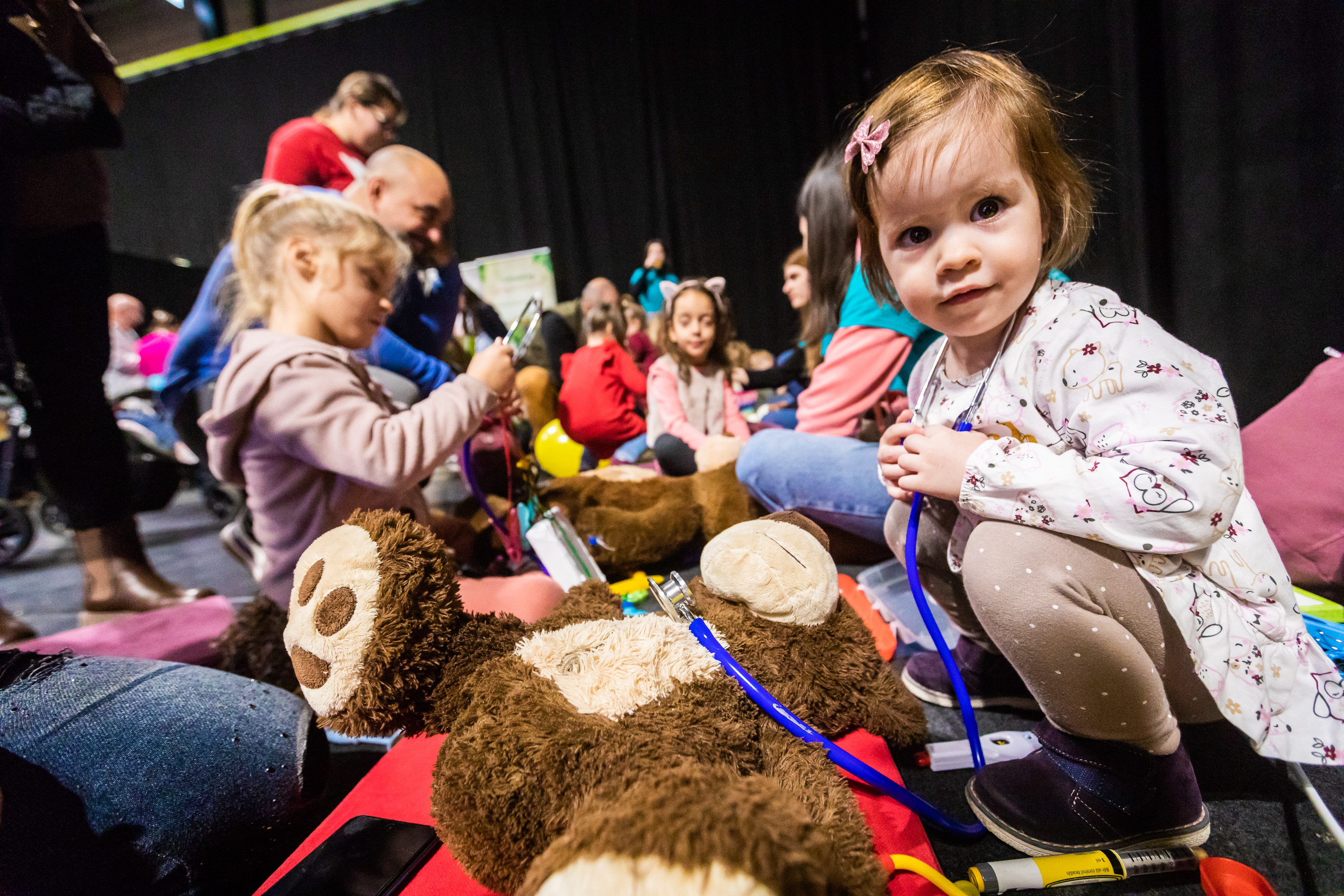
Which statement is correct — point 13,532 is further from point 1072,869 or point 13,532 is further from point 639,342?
point 1072,869

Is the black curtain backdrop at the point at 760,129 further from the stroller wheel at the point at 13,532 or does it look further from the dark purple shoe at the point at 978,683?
the stroller wheel at the point at 13,532

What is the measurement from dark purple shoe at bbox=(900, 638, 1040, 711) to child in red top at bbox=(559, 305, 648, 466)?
3.29ft

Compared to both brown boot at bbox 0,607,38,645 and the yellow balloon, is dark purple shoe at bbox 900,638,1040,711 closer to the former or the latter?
the yellow balloon

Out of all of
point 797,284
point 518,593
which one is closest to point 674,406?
point 797,284

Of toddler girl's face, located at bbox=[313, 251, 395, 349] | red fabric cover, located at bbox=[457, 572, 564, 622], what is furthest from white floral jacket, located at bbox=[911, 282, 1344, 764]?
toddler girl's face, located at bbox=[313, 251, 395, 349]

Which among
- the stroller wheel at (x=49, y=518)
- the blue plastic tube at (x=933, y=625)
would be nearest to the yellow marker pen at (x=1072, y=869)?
the blue plastic tube at (x=933, y=625)

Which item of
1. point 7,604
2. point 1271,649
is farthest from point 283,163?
point 1271,649

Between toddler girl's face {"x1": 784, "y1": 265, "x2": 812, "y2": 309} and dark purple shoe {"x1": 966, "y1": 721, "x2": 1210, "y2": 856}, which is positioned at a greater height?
toddler girl's face {"x1": 784, "y1": 265, "x2": 812, "y2": 309}

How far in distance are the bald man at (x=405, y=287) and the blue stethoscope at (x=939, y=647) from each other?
81cm

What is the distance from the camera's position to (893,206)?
508 millimetres

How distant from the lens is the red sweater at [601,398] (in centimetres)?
157

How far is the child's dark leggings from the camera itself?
1.26 meters

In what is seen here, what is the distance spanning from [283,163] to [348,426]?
1.10 meters

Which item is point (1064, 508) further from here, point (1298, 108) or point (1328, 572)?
point (1298, 108)
